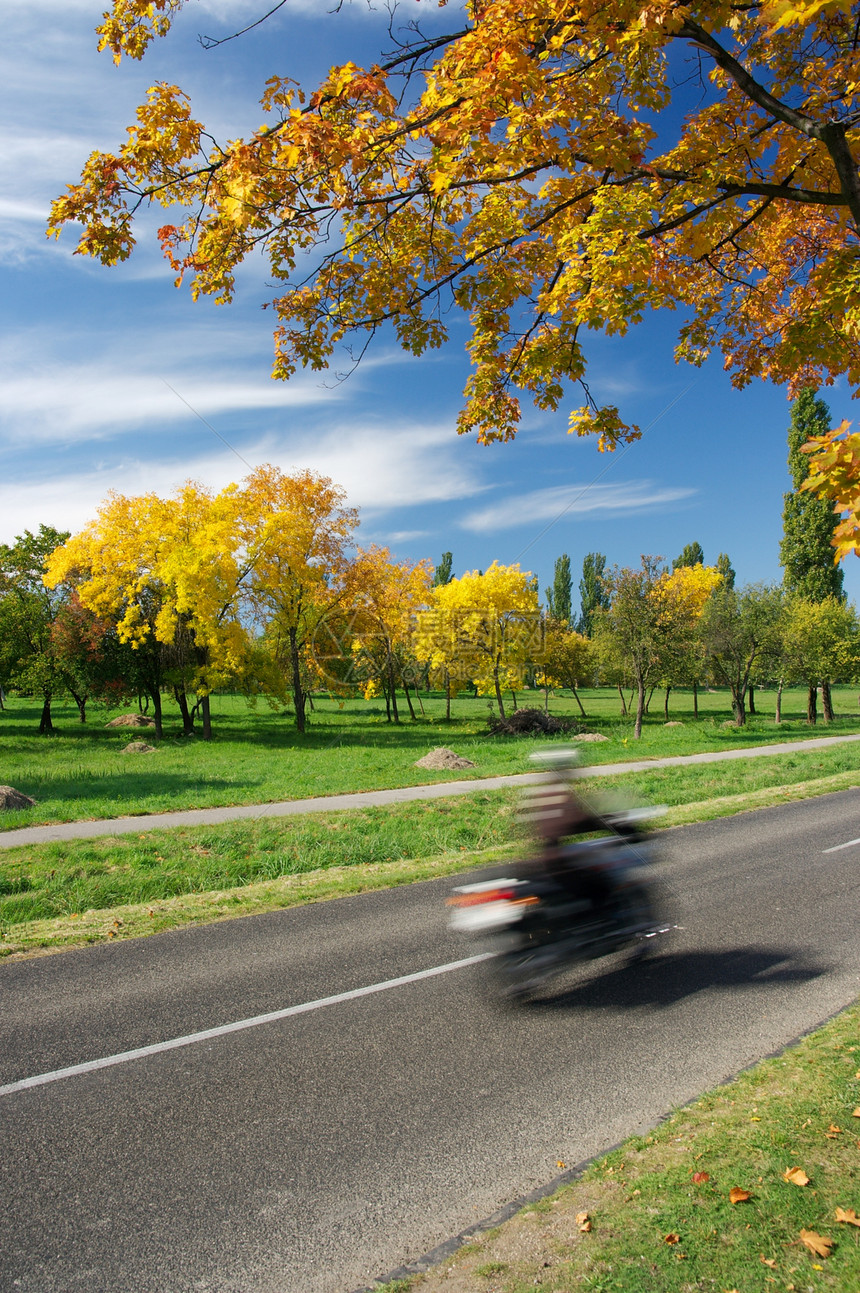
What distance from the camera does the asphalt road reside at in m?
2.96

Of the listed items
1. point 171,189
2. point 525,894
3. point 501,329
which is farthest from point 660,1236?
point 171,189

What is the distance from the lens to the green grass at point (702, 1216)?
2537 mm

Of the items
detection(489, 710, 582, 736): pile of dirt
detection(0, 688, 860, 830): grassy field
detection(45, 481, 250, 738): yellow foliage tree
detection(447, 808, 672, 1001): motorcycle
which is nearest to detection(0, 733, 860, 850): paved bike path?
detection(0, 688, 860, 830): grassy field

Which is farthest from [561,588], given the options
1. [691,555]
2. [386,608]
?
[386,608]

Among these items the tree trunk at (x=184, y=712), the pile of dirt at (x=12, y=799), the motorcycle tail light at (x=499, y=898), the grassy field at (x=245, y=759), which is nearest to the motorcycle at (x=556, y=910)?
the motorcycle tail light at (x=499, y=898)

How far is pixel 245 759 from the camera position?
77.1 ft

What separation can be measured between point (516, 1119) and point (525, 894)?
5.01 feet

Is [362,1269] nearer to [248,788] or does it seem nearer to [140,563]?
[248,788]

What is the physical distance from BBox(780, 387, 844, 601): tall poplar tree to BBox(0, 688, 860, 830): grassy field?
11611 mm

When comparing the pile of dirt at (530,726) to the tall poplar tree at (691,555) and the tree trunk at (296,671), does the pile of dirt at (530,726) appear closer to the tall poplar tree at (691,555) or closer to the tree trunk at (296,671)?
the tree trunk at (296,671)

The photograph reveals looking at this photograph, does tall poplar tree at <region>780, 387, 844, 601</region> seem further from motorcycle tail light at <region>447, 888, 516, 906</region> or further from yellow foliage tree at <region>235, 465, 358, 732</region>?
motorcycle tail light at <region>447, 888, 516, 906</region>

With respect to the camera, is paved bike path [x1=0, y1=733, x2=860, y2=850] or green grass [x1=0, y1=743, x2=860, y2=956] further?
paved bike path [x1=0, y1=733, x2=860, y2=850]

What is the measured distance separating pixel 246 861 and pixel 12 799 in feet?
21.8

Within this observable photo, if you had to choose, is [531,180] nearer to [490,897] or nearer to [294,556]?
[490,897]
